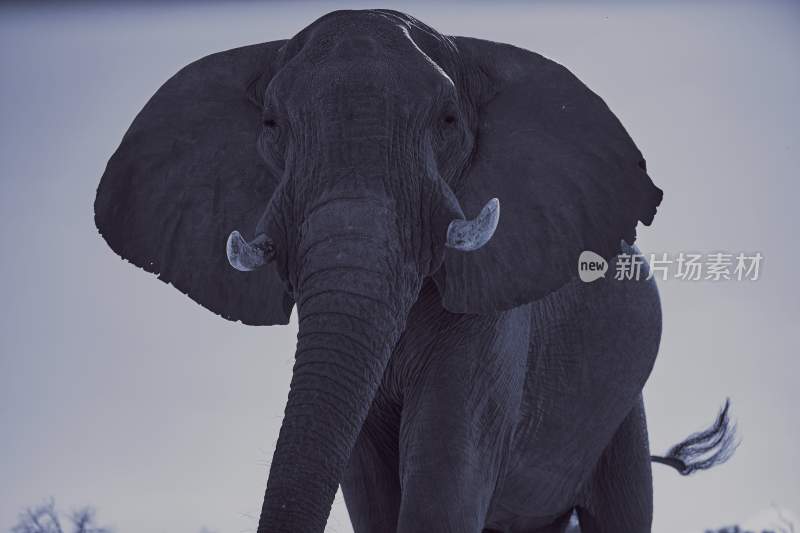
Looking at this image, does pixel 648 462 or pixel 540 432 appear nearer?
pixel 540 432

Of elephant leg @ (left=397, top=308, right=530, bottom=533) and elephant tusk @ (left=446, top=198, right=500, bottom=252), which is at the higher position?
elephant tusk @ (left=446, top=198, right=500, bottom=252)

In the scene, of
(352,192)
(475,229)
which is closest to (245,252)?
(352,192)

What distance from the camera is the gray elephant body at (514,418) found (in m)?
3.02

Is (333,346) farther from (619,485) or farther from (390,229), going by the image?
(619,485)

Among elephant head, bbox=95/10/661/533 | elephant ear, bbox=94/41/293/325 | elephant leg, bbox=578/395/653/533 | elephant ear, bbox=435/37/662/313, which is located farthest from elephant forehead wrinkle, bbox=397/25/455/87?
elephant leg, bbox=578/395/653/533

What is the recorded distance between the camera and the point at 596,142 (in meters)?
3.18

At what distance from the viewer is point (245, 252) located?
8.78 feet

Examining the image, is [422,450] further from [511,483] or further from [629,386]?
[629,386]

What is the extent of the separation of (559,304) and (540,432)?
0.95ft

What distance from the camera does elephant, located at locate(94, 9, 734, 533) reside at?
2.64 metres

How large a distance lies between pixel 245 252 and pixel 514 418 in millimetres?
836

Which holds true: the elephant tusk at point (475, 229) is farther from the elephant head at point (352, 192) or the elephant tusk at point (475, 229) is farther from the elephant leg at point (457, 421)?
the elephant leg at point (457, 421)

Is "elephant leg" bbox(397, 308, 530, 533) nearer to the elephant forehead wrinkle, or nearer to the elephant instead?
the elephant

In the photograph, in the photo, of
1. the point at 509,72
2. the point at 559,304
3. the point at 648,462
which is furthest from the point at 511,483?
the point at 509,72
